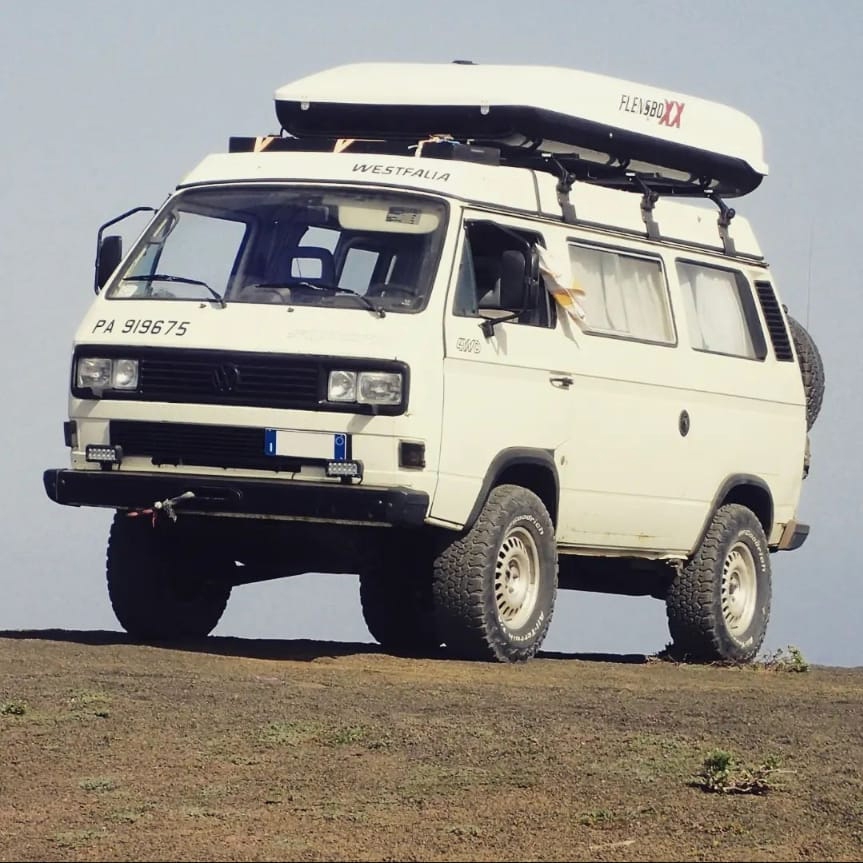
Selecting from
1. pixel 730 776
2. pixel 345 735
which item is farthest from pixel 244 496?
pixel 730 776

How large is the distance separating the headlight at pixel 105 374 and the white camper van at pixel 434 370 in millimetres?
16

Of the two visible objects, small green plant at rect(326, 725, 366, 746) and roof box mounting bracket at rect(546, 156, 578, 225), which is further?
A: roof box mounting bracket at rect(546, 156, 578, 225)

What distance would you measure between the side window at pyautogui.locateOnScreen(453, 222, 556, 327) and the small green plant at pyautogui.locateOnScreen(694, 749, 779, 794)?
4367 mm

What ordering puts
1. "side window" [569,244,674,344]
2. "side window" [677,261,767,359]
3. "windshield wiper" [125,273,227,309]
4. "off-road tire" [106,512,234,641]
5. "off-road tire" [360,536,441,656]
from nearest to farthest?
"windshield wiper" [125,273,227,309] < "off-road tire" [106,512,234,641] < "side window" [569,244,674,344] < "off-road tire" [360,536,441,656] < "side window" [677,261,767,359]

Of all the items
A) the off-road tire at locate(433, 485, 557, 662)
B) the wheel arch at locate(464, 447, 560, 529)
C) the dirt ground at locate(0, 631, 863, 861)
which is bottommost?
the dirt ground at locate(0, 631, 863, 861)

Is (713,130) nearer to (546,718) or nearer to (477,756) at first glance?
(546,718)

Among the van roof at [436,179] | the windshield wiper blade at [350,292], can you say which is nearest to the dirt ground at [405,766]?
the windshield wiper blade at [350,292]

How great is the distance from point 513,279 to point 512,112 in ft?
4.34

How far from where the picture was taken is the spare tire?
1573 centimetres

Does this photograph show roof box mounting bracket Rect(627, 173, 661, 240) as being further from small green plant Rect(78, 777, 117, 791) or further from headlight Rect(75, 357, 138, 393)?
small green plant Rect(78, 777, 117, 791)

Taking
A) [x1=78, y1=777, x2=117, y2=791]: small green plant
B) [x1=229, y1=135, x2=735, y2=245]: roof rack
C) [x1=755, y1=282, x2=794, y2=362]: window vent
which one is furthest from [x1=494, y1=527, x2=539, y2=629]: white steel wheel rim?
[x1=78, y1=777, x2=117, y2=791]: small green plant

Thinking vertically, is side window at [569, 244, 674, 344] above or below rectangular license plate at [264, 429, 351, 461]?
above

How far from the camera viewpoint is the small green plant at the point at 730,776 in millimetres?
7703

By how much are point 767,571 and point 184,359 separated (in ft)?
17.6
